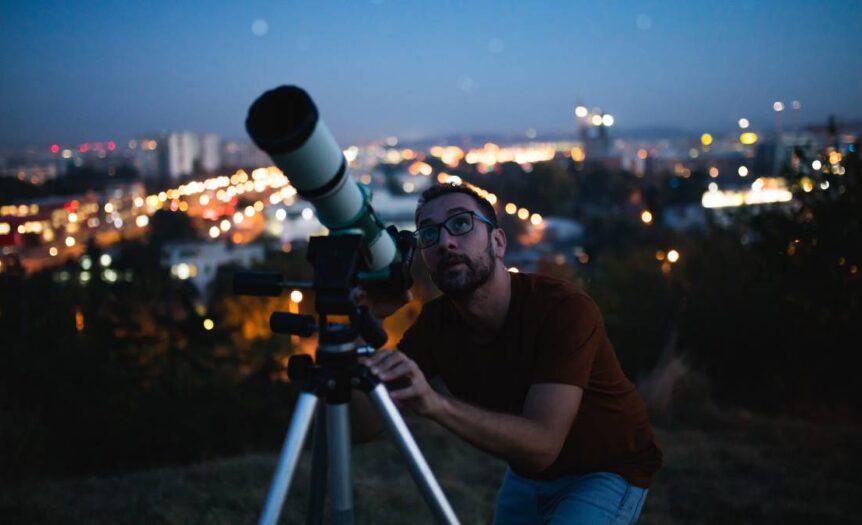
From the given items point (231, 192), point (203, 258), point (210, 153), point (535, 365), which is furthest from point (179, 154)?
point (535, 365)

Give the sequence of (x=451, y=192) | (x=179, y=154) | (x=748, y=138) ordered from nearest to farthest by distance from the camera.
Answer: (x=451, y=192) < (x=748, y=138) < (x=179, y=154)

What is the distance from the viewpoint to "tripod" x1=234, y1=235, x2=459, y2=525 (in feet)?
4.95

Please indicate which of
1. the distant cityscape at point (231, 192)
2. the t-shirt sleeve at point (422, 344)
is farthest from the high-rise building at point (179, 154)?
the t-shirt sleeve at point (422, 344)

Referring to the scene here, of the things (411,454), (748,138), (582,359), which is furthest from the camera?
(748,138)

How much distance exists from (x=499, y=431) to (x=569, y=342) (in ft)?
1.26

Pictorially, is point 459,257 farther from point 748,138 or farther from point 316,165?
point 748,138

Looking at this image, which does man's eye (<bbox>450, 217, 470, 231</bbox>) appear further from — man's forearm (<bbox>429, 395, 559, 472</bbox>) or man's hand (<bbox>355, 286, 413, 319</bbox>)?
man's forearm (<bbox>429, 395, 559, 472</bbox>)

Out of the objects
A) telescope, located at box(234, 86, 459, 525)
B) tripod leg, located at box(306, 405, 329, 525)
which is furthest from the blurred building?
telescope, located at box(234, 86, 459, 525)

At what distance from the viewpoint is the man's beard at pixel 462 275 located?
7.25 feet

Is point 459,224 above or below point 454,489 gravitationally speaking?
above

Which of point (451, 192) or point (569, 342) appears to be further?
point (451, 192)

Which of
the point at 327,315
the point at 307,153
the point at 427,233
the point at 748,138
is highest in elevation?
the point at 748,138

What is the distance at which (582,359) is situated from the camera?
203 cm

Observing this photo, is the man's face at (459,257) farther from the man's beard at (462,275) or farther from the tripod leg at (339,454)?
the tripod leg at (339,454)
